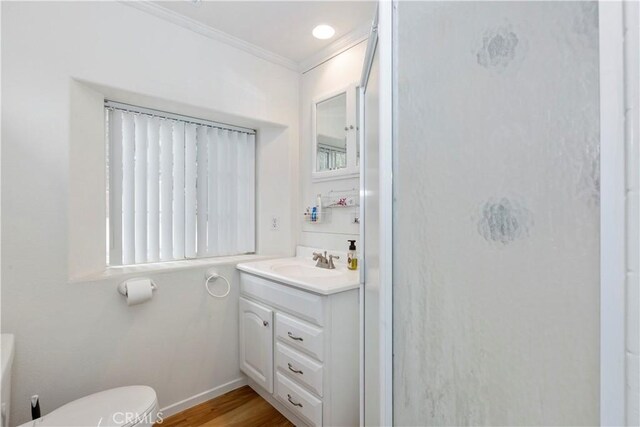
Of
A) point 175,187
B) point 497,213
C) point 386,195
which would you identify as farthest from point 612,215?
point 175,187

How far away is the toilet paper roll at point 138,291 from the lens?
163 centimetres

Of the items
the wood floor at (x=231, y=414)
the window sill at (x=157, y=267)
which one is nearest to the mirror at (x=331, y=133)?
the window sill at (x=157, y=267)

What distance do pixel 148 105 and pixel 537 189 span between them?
2.12m

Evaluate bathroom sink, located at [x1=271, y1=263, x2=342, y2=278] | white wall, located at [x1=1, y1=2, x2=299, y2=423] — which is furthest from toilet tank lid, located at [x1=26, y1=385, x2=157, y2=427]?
bathroom sink, located at [x1=271, y1=263, x2=342, y2=278]

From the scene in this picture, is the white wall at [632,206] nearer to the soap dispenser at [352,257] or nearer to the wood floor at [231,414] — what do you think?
the soap dispenser at [352,257]

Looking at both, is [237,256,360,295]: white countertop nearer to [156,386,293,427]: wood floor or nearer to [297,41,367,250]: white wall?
[297,41,367,250]: white wall

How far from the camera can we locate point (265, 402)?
6.43 ft

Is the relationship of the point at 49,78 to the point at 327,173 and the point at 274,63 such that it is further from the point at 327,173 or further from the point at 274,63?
the point at 327,173

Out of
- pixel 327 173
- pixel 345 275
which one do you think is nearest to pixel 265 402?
pixel 345 275

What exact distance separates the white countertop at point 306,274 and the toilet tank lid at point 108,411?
0.81 m

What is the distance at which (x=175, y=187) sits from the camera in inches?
80.8

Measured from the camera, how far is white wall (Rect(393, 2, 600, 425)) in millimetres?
406

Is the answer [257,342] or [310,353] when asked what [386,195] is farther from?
[257,342]

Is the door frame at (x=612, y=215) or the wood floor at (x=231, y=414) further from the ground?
the door frame at (x=612, y=215)
